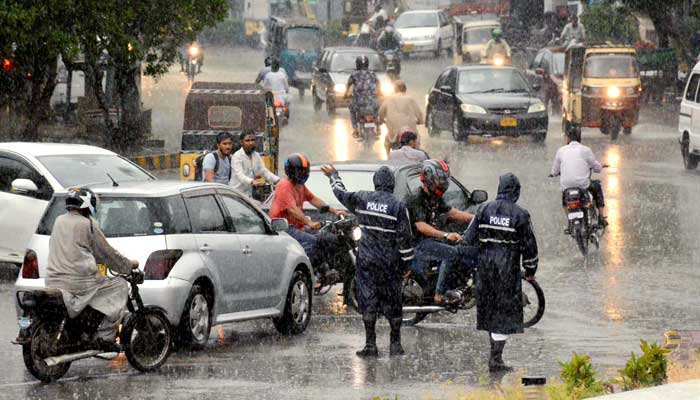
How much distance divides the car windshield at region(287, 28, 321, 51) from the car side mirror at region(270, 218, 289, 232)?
37.4m

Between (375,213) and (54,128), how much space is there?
70.4ft

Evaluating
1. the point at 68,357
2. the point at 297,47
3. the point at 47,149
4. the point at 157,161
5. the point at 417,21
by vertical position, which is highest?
the point at 47,149

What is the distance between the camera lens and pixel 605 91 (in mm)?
34406

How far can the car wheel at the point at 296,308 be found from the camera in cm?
1412

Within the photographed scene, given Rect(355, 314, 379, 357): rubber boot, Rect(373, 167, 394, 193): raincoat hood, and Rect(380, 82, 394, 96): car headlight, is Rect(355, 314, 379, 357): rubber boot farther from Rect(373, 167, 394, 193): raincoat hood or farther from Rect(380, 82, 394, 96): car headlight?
Rect(380, 82, 394, 96): car headlight

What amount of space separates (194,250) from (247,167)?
18.5 feet

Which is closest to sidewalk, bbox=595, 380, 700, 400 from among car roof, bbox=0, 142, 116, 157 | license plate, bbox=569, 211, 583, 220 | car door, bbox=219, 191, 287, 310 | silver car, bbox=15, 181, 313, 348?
silver car, bbox=15, 181, 313, 348

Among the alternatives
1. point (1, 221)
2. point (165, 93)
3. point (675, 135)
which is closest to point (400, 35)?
point (165, 93)

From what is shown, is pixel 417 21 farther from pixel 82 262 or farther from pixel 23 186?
pixel 82 262

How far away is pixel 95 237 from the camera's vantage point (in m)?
11.6

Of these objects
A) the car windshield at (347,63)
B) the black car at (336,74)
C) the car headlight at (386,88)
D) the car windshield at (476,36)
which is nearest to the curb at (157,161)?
the car headlight at (386,88)

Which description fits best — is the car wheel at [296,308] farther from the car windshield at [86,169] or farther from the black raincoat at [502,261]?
the car windshield at [86,169]

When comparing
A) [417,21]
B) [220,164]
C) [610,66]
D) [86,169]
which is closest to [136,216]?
[86,169]

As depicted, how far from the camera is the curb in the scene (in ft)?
94.0
